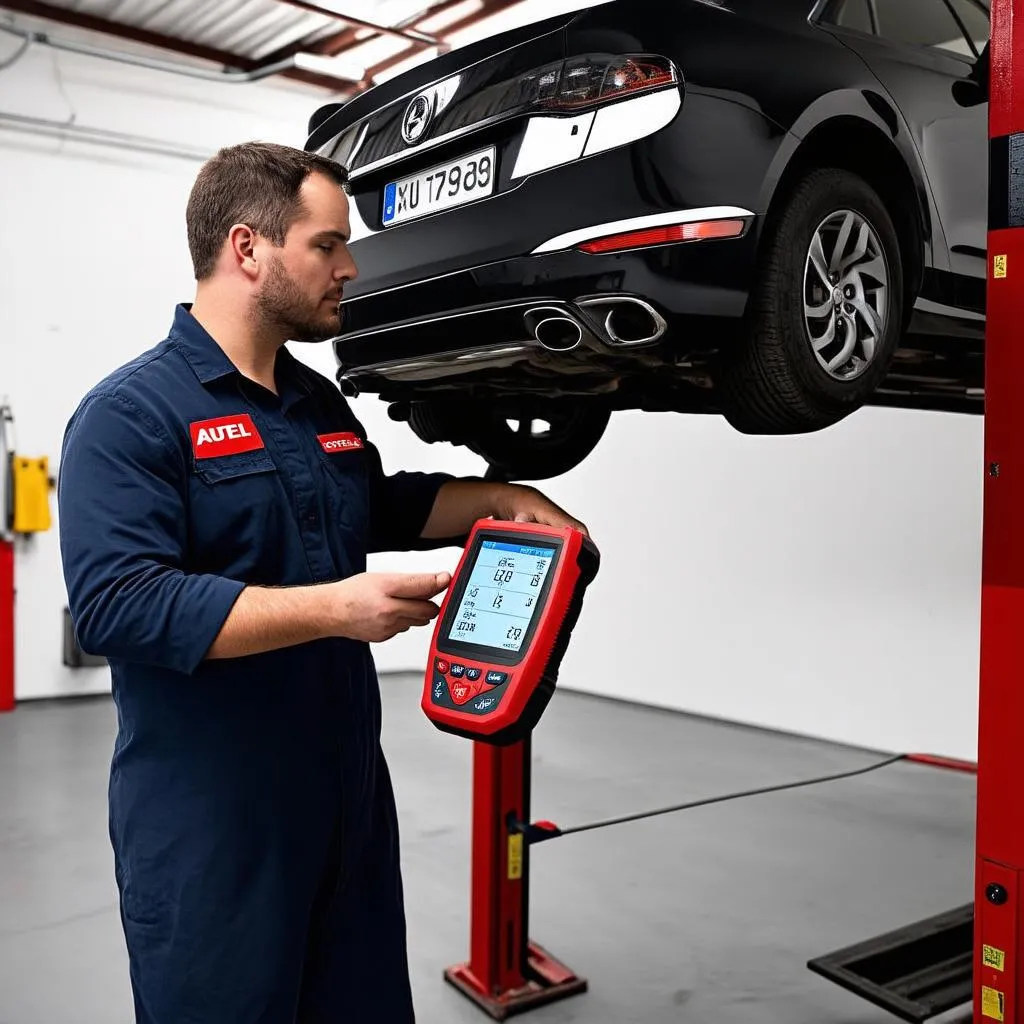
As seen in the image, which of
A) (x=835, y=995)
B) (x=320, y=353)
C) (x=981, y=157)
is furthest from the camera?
(x=320, y=353)

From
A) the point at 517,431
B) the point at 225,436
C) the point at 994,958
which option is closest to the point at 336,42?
the point at 517,431

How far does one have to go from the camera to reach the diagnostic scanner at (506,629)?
1404 mm

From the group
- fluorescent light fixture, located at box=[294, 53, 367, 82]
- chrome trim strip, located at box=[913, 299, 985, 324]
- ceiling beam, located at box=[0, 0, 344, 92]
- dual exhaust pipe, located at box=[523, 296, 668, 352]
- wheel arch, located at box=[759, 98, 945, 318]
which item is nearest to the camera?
dual exhaust pipe, located at box=[523, 296, 668, 352]

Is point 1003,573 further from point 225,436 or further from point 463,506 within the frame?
point 225,436

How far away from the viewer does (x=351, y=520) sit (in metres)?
1.75

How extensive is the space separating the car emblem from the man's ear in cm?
80

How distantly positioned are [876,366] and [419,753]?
12.8ft

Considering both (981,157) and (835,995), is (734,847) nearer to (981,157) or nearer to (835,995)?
(835,995)

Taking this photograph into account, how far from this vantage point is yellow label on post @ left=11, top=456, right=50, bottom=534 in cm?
648

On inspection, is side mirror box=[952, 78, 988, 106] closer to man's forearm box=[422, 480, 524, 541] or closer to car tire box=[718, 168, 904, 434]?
car tire box=[718, 168, 904, 434]

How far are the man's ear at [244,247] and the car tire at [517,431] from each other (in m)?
1.29

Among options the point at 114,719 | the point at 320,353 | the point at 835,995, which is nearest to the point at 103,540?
the point at 835,995

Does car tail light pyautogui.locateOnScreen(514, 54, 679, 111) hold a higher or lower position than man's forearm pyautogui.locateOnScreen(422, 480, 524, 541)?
higher

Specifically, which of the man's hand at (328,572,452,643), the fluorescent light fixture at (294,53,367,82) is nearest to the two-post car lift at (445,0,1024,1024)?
the man's hand at (328,572,452,643)
